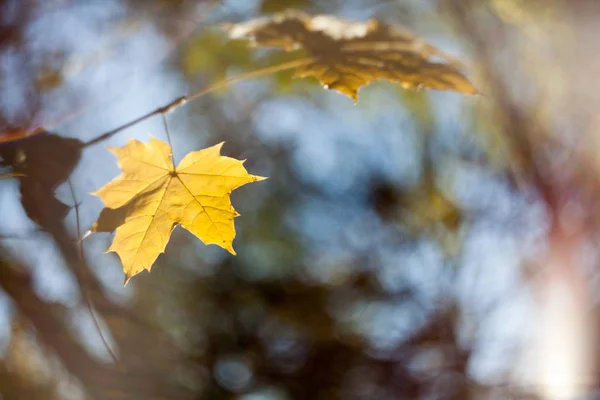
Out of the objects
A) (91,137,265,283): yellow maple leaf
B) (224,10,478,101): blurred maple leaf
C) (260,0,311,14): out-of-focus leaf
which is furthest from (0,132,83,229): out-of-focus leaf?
(260,0,311,14): out-of-focus leaf

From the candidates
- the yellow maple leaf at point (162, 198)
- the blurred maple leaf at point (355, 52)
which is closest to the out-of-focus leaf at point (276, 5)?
the blurred maple leaf at point (355, 52)

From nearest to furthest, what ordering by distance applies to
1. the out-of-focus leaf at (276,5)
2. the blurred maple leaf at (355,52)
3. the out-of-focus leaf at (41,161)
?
the out-of-focus leaf at (41,161)
the blurred maple leaf at (355,52)
the out-of-focus leaf at (276,5)

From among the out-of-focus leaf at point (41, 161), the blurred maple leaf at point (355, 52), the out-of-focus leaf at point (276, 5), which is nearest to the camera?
the out-of-focus leaf at point (41, 161)

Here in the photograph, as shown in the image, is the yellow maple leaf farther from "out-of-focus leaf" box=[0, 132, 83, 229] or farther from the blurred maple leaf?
the blurred maple leaf

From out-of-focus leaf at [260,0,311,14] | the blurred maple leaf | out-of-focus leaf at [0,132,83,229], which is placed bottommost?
out-of-focus leaf at [0,132,83,229]

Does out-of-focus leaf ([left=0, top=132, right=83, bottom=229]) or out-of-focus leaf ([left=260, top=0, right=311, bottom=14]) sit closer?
out-of-focus leaf ([left=0, top=132, right=83, bottom=229])

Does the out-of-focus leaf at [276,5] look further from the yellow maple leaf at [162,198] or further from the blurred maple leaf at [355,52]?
the yellow maple leaf at [162,198]
